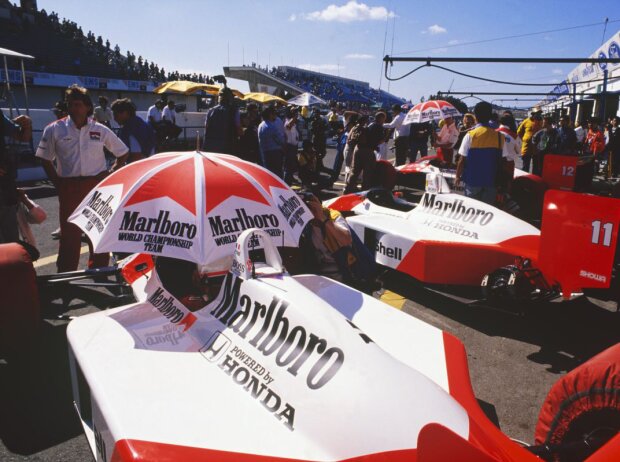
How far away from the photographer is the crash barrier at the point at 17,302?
9.78 ft

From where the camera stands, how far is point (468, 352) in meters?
3.73

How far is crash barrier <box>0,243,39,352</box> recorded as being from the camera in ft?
9.78

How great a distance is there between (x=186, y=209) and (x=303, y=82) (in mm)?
70713

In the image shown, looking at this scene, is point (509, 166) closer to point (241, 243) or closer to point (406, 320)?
point (406, 320)

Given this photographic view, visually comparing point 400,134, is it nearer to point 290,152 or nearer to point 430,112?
point 430,112

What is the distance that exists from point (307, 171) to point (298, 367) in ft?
28.8

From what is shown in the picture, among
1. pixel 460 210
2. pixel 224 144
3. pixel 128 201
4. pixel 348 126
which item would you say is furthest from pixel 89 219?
pixel 348 126

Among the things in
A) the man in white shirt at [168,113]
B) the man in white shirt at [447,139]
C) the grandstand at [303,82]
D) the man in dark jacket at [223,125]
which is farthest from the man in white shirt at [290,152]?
the grandstand at [303,82]

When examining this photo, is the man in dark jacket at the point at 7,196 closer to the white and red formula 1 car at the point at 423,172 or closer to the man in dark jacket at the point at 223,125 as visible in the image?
the man in dark jacket at the point at 223,125

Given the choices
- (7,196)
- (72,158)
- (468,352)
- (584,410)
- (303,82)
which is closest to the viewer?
(584,410)

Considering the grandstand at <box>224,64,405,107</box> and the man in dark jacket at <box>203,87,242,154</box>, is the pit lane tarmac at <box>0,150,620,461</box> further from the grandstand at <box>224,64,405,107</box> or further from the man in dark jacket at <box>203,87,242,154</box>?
the grandstand at <box>224,64,405,107</box>

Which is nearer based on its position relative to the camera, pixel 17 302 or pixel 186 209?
pixel 186 209

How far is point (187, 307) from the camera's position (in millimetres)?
2725

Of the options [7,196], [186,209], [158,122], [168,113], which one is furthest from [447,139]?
[186,209]
